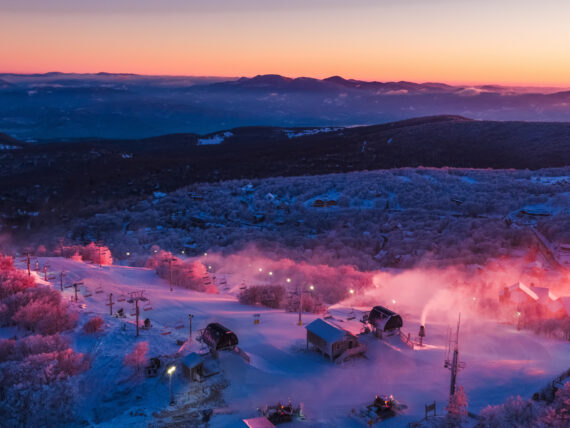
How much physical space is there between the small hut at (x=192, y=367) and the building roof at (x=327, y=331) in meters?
5.58

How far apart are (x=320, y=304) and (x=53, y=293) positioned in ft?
51.3

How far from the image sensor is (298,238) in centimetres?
4653

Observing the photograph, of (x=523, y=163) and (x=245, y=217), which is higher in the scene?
(x=523, y=163)

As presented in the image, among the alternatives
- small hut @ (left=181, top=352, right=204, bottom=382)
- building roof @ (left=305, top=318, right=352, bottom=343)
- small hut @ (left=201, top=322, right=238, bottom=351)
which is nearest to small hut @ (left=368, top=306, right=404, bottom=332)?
building roof @ (left=305, top=318, right=352, bottom=343)

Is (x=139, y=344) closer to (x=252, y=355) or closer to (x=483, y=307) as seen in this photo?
(x=252, y=355)

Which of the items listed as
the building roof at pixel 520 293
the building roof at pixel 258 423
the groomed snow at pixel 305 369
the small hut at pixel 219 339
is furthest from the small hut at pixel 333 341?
the building roof at pixel 520 293

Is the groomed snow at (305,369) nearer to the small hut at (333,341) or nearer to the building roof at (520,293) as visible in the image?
the small hut at (333,341)

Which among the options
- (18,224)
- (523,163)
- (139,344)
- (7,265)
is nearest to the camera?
(139,344)

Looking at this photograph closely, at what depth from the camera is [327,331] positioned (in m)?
21.3

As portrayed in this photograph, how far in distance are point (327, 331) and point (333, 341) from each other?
687 mm

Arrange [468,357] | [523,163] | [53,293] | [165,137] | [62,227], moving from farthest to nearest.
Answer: [165,137], [523,163], [62,227], [53,293], [468,357]

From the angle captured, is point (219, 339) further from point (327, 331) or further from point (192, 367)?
point (327, 331)

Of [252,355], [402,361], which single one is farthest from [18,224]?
[402,361]

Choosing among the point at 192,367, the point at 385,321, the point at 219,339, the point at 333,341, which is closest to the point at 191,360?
the point at 192,367
